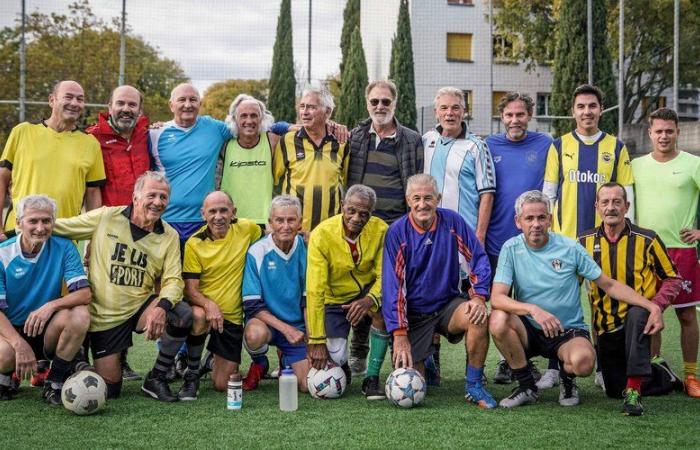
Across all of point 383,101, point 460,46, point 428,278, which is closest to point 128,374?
point 428,278

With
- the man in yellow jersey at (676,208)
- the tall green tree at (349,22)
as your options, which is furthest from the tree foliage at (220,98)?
the man in yellow jersey at (676,208)

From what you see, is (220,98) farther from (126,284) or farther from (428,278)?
(428,278)

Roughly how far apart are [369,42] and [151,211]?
24404 mm

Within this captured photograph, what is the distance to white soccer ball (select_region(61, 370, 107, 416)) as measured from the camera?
4215 millimetres

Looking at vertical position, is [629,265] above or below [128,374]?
above

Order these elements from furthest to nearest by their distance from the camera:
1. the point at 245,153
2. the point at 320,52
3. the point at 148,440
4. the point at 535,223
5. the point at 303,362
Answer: the point at 320,52 < the point at 245,153 < the point at 303,362 < the point at 535,223 < the point at 148,440

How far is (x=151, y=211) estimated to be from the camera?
465 centimetres

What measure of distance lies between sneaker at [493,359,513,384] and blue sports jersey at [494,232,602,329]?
27.8 inches

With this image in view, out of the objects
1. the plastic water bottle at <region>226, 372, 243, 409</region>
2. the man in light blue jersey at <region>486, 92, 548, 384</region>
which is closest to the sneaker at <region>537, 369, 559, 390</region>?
the man in light blue jersey at <region>486, 92, 548, 384</region>

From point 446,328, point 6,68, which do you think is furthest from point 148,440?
point 6,68

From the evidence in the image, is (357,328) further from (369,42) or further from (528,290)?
(369,42)

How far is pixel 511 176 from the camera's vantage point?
17.4 feet

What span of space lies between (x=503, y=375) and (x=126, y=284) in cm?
238

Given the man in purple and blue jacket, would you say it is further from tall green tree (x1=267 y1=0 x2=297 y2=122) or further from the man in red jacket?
tall green tree (x1=267 y1=0 x2=297 y2=122)
